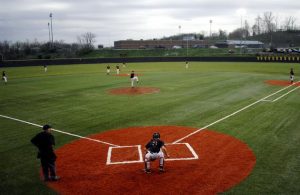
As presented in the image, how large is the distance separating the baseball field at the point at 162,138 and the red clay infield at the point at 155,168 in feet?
0.10

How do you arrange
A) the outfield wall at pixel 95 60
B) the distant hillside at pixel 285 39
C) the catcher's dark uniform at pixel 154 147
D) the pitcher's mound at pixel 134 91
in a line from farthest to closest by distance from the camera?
the distant hillside at pixel 285 39 → the outfield wall at pixel 95 60 → the pitcher's mound at pixel 134 91 → the catcher's dark uniform at pixel 154 147

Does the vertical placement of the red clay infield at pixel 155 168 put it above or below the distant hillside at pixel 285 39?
below

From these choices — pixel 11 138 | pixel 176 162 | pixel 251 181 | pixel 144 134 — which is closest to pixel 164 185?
pixel 176 162

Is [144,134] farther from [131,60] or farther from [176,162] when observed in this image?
[131,60]

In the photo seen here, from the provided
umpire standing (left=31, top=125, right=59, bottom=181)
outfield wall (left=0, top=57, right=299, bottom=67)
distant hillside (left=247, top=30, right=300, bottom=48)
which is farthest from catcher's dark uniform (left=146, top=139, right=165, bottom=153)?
distant hillside (left=247, top=30, right=300, bottom=48)

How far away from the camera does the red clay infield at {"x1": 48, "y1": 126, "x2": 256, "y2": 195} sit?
945cm

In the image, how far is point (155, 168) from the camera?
10898 millimetres

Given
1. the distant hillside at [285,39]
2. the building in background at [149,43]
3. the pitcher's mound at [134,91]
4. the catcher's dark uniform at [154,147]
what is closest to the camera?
the catcher's dark uniform at [154,147]

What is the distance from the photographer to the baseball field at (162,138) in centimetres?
973

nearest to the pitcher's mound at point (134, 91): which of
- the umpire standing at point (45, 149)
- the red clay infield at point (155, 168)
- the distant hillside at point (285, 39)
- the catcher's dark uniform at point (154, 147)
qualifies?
the red clay infield at point (155, 168)

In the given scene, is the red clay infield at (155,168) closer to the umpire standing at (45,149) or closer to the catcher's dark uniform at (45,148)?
the umpire standing at (45,149)

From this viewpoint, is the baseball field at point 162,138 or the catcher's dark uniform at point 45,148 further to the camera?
the baseball field at point 162,138

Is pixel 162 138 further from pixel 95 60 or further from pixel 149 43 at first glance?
pixel 149 43

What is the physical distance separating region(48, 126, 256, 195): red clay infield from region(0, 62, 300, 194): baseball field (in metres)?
0.03
